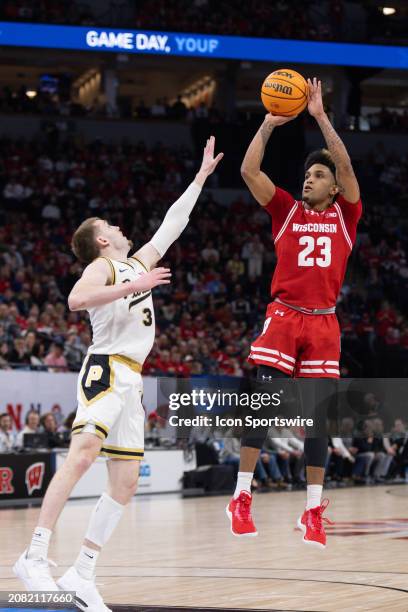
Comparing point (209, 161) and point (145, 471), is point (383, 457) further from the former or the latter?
point (209, 161)

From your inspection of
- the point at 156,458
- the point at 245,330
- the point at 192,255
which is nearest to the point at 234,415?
the point at 156,458

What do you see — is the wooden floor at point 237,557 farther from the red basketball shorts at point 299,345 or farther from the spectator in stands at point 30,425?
the red basketball shorts at point 299,345

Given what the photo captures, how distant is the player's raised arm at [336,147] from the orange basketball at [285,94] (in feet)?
0.31

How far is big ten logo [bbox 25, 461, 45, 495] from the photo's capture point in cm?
1805

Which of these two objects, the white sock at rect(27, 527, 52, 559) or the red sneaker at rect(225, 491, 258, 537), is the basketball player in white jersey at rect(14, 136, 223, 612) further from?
the red sneaker at rect(225, 491, 258, 537)

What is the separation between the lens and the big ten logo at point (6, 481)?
17766 mm

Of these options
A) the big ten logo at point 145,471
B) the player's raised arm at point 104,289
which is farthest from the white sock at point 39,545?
the big ten logo at point 145,471

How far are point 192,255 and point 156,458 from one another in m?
11.2

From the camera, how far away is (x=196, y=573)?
33.2ft

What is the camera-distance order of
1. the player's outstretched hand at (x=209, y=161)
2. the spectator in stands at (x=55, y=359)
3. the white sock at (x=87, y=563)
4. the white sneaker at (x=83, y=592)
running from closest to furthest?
the white sneaker at (x=83, y=592), the white sock at (x=87, y=563), the player's outstretched hand at (x=209, y=161), the spectator in stands at (x=55, y=359)

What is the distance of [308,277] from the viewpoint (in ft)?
27.4

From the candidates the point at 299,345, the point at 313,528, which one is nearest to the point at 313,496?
the point at 313,528

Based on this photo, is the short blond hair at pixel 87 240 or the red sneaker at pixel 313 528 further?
the red sneaker at pixel 313 528

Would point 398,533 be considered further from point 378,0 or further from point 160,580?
point 378,0
